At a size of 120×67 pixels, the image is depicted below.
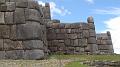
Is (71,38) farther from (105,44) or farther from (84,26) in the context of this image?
(105,44)

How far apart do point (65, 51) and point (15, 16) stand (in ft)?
23.4

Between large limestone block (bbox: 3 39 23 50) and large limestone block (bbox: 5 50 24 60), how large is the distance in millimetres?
256

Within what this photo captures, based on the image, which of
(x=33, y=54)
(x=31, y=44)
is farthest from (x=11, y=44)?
(x=33, y=54)

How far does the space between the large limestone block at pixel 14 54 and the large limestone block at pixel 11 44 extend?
0.26 meters

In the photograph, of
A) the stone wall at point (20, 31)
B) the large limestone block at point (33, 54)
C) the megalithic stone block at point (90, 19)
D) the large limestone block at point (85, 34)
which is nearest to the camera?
the large limestone block at point (33, 54)

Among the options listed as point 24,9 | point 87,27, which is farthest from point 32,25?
point 87,27

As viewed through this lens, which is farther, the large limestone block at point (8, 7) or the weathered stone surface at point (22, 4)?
the large limestone block at point (8, 7)

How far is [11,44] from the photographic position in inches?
756

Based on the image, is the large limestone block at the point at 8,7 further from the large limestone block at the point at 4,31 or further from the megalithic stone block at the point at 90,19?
the megalithic stone block at the point at 90,19

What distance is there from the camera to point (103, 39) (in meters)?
28.2

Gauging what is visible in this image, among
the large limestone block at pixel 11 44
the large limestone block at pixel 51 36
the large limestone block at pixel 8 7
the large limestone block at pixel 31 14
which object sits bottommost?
the large limestone block at pixel 11 44

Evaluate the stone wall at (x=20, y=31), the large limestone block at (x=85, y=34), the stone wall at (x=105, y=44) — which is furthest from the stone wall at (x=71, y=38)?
the stone wall at (x=20, y=31)

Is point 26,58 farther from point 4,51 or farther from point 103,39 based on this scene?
point 103,39

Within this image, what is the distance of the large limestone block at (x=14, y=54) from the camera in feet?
61.6
